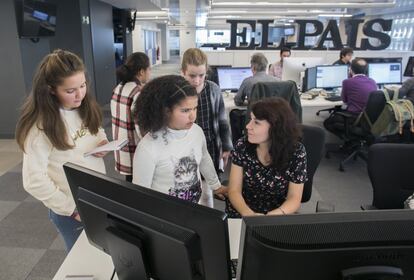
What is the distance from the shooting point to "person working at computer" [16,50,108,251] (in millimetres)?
1182

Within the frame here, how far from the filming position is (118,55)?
8.86 m

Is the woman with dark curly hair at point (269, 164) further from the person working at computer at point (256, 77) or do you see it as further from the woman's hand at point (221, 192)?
→ the person working at computer at point (256, 77)

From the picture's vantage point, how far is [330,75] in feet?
14.5

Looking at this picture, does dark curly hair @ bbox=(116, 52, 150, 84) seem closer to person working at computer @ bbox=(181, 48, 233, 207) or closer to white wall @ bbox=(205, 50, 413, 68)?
person working at computer @ bbox=(181, 48, 233, 207)

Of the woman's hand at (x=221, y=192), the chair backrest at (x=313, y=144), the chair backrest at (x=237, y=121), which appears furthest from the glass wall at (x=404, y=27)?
the woman's hand at (x=221, y=192)

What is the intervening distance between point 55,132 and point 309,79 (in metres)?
3.75

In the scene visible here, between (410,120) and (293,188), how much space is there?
2.41 m

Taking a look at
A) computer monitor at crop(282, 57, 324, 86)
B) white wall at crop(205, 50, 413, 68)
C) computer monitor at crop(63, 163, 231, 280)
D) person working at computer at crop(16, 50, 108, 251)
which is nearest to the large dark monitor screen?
white wall at crop(205, 50, 413, 68)

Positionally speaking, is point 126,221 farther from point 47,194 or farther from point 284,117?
point 284,117

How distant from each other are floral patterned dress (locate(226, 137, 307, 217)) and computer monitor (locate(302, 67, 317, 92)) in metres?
2.97

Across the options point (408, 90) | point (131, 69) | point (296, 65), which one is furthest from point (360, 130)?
point (131, 69)

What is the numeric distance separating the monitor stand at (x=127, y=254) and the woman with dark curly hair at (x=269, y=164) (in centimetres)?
77

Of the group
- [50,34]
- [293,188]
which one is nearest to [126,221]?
[293,188]

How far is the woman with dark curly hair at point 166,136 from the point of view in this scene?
4.09ft
